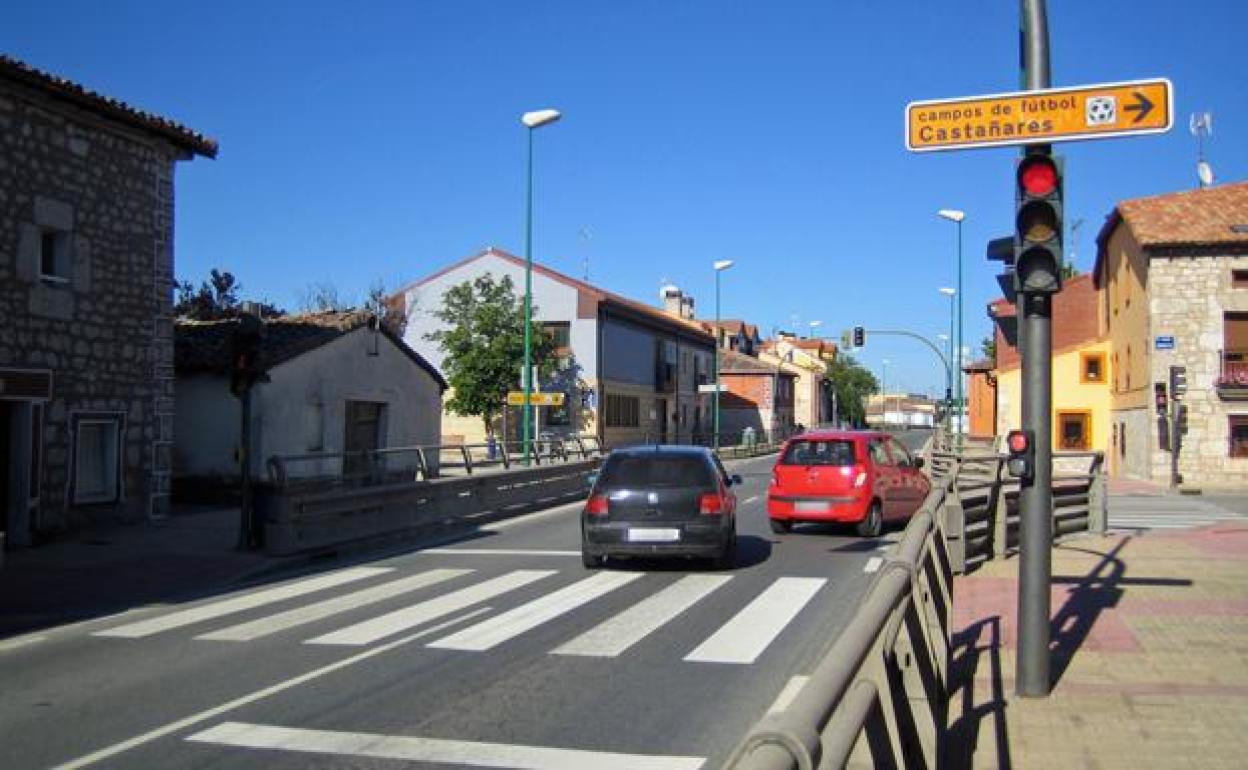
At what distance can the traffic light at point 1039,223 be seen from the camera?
6586 mm

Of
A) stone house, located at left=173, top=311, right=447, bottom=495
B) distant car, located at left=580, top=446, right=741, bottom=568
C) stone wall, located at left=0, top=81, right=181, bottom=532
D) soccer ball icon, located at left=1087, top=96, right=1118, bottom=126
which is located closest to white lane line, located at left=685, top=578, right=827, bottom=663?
distant car, located at left=580, top=446, right=741, bottom=568

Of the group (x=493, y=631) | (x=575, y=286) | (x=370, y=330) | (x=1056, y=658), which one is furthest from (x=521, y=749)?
(x=575, y=286)

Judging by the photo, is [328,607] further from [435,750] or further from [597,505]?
[435,750]

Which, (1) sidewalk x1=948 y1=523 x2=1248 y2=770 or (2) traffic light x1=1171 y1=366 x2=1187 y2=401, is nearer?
(1) sidewalk x1=948 y1=523 x2=1248 y2=770

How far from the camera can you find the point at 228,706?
22.0ft

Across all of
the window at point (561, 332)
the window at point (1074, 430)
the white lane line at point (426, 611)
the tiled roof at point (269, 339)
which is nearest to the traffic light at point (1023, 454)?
the white lane line at point (426, 611)

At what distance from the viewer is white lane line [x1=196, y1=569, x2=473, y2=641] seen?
9172 mm

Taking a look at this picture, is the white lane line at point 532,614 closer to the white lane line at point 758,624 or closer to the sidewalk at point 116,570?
the white lane line at point 758,624

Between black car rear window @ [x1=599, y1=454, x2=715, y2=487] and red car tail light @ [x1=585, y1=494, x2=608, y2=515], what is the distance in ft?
0.61

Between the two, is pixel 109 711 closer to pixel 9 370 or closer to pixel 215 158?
pixel 9 370

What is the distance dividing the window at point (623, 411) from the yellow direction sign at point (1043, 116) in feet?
141

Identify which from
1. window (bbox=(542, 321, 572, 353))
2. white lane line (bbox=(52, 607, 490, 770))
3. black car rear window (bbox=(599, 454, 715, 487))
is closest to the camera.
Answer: white lane line (bbox=(52, 607, 490, 770))

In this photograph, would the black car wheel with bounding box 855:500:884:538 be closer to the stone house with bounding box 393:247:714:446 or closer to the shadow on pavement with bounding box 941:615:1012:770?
the shadow on pavement with bounding box 941:615:1012:770

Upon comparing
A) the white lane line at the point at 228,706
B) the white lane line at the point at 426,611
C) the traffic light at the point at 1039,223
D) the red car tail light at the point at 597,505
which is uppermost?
the traffic light at the point at 1039,223
